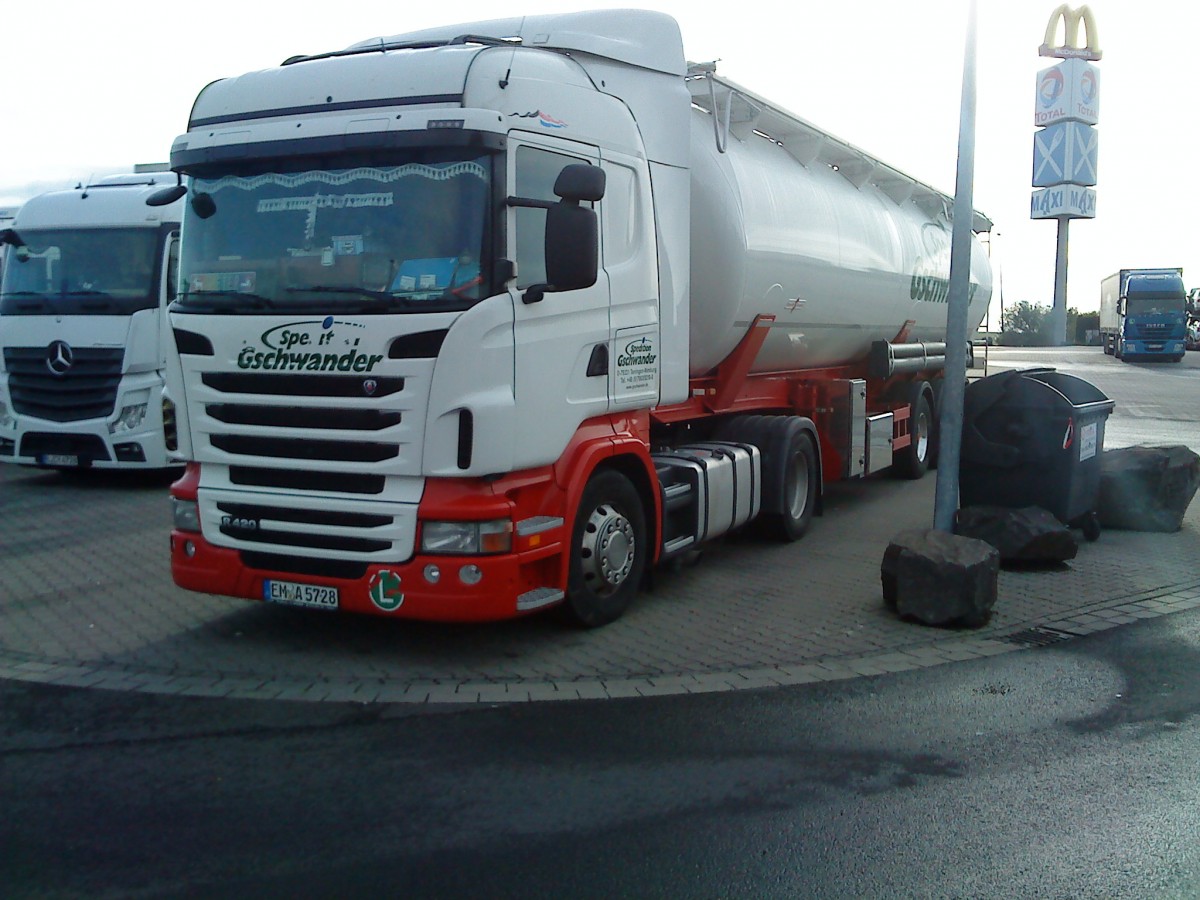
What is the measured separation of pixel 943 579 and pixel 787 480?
2756 millimetres

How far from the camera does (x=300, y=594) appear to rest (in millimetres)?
6574

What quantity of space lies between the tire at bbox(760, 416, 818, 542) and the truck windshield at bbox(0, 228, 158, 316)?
7.20 meters

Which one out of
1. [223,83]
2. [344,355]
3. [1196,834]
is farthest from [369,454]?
[1196,834]

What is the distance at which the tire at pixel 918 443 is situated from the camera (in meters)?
14.2

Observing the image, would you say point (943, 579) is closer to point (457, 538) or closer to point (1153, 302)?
point (457, 538)

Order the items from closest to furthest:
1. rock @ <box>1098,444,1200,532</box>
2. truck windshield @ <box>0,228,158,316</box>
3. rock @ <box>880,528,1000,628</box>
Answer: rock @ <box>880,528,1000,628</box> → rock @ <box>1098,444,1200,532</box> → truck windshield @ <box>0,228,158,316</box>

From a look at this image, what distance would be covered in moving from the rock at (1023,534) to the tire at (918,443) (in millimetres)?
4919

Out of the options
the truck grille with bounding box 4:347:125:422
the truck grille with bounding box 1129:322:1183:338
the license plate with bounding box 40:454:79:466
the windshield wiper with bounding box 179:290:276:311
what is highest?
the windshield wiper with bounding box 179:290:276:311

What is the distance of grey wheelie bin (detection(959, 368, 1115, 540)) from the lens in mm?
10039

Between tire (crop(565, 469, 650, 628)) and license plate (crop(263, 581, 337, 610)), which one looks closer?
license plate (crop(263, 581, 337, 610))

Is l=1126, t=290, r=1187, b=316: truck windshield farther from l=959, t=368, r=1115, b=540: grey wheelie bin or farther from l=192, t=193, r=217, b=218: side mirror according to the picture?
l=192, t=193, r=217, b=218: side mirror

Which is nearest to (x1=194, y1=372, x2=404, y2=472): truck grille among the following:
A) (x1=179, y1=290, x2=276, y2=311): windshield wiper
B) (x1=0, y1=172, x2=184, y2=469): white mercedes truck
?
(x1=179, y1=290, x2=276, y2=311): windshield wiper

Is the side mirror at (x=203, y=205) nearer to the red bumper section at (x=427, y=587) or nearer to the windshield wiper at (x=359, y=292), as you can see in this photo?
the windshield wiper at (x=359, y=292)

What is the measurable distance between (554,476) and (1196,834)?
364 cm
